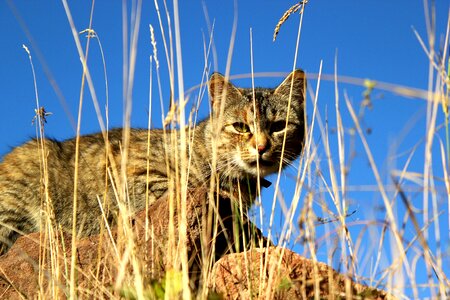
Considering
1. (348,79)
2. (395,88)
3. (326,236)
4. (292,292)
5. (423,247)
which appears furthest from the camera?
(292,292)

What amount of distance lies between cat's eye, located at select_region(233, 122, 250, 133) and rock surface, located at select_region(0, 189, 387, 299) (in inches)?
53.2

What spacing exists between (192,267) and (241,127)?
90.1 inches

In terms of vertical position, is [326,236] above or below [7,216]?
below

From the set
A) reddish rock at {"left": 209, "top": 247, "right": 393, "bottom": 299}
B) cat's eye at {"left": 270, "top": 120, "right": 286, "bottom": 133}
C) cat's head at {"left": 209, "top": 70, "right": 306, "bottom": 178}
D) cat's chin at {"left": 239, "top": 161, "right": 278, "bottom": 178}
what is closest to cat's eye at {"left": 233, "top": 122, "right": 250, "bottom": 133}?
cat's head at {"left": 209, "top": 70, "right": 306, "bottom": 178}

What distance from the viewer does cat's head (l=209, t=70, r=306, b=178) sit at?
563cm

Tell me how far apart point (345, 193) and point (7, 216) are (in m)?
4.24

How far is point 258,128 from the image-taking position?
5617 mm

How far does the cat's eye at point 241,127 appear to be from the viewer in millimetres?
6006

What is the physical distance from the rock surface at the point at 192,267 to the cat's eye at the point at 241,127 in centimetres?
135

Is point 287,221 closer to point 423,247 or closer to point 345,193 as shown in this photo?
point 345,193

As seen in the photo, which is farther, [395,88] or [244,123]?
[244,123]

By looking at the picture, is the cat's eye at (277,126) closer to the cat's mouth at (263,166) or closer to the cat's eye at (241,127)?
the cat's eye at (241,127)

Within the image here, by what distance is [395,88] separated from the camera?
7.66 ft

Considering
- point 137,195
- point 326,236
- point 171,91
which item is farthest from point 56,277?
point 137,195
